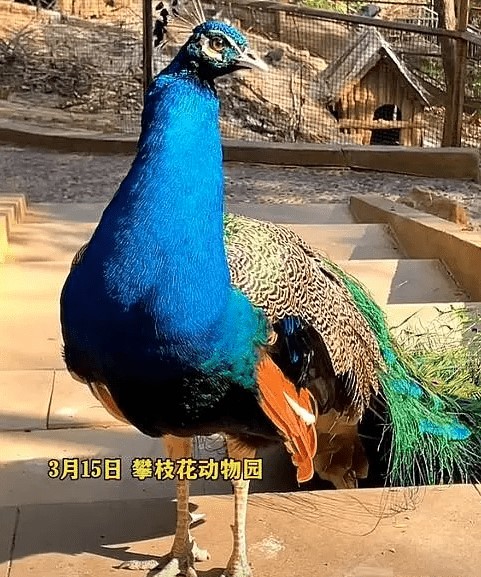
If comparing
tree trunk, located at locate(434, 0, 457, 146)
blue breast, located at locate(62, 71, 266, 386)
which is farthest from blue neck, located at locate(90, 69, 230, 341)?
tree trunk, located at locate(434, 0, 457, 146)

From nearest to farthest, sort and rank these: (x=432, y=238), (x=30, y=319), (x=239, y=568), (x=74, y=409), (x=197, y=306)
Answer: (x=197, y=306), (x=239, y=568), (x=74, y=409), (x=30, y=319), (x=432, y=238)

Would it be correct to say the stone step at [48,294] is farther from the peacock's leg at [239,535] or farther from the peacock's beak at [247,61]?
the peacock's beak at [247,61]

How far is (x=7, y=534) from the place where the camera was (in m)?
2.03

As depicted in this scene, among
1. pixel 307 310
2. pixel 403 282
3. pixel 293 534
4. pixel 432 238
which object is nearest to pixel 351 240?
pixel 432 238

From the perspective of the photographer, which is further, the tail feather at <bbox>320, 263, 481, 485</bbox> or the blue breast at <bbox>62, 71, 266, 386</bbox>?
the tail feather at <bbox>320, 263, 481, 485</bbox>

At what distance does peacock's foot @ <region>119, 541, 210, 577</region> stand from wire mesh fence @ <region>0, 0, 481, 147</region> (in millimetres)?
7419

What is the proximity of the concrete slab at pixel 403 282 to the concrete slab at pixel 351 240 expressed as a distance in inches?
14.6

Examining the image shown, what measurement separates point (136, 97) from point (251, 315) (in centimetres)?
850

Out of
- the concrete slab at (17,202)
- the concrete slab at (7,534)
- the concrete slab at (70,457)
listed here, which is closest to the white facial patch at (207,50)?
the concrete slab at (7,534)

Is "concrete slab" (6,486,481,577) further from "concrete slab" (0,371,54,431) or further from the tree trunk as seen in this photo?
the tree trunk

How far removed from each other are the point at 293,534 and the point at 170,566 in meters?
0.28

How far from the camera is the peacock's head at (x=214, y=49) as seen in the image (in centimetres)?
162

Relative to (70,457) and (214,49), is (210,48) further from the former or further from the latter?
(70,457)

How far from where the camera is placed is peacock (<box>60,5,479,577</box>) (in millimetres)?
1607
